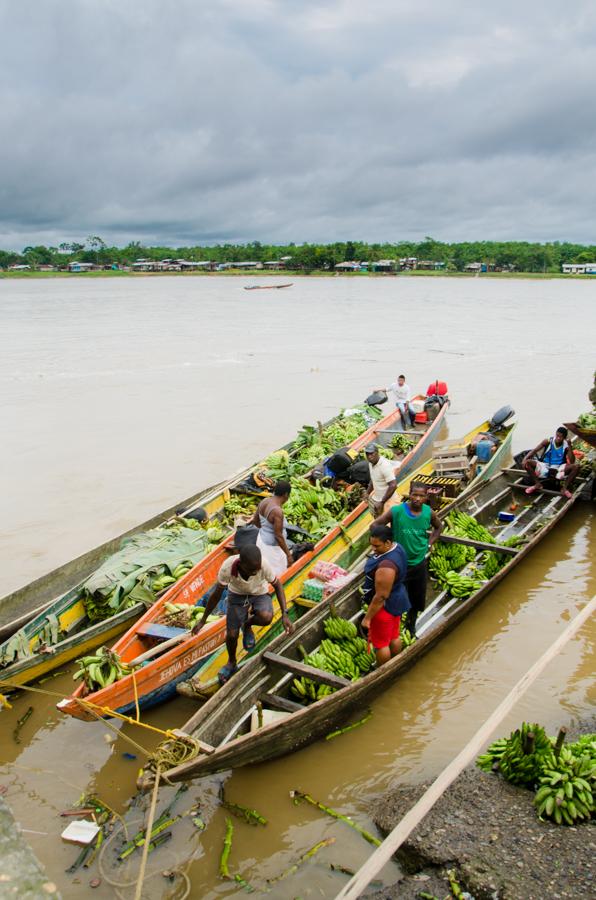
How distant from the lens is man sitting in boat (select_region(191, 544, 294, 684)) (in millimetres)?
4992

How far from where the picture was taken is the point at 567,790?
3.80 meters

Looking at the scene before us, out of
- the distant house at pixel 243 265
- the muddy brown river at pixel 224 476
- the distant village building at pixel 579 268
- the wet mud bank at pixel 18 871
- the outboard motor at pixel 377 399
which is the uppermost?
the distant house at pixel 243 265

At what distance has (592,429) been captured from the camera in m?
9.45

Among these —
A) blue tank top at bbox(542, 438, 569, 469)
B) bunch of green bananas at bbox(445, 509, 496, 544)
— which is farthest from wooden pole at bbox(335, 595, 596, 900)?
blue tank top at bbox(542, 438, 569, 469)

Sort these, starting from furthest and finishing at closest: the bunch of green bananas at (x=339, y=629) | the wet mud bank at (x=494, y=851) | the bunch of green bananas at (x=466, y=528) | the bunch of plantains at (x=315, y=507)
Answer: the bunch of plantains at (x=315, y=507) < the bunch of green bananas at (x=466, y=528) < the bunch of green bananas at (x=339, y=629) < the wet mud bank at (x=494, y=851)

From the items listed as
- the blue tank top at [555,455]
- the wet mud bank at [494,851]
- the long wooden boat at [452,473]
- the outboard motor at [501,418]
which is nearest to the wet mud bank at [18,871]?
the wet mud bank at [494,851]

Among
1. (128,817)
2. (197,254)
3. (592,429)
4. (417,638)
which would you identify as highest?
(197,254)

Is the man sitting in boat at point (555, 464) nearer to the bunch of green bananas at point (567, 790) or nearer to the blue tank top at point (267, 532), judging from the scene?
the blue tank top at point (267, 532)

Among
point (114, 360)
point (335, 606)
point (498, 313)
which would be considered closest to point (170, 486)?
point (335, 606)

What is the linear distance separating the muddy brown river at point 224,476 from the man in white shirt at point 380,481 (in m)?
1.70

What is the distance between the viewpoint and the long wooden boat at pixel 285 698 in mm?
4262

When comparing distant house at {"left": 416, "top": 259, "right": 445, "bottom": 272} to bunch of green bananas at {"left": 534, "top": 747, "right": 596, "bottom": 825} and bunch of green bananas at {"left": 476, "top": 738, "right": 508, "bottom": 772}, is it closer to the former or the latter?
Answer: bunch of green bananas at {"left": 476, "top": 738, "right": 508, "bottom": 772}

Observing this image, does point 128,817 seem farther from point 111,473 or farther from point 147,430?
point 147,430

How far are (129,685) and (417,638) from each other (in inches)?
106
